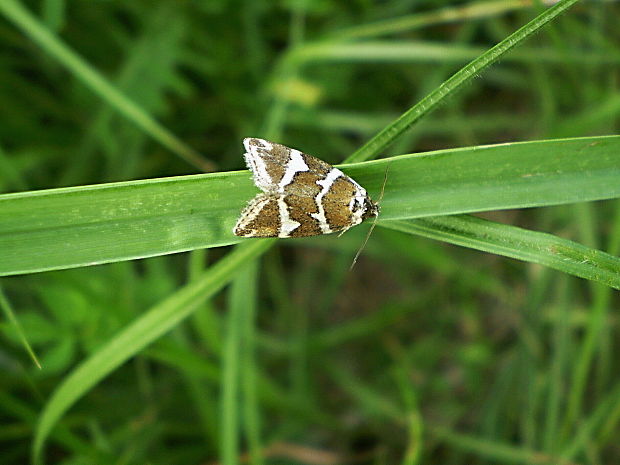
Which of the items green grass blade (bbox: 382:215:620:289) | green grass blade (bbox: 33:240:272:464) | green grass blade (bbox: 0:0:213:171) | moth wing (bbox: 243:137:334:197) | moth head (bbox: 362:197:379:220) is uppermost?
green grass blade (bbox: 0:0:213:171)

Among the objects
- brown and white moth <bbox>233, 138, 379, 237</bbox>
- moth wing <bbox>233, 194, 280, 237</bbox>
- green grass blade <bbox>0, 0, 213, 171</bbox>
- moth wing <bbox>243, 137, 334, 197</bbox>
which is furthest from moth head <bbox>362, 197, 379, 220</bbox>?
green grass blade <bbox>0, 0, 213, 171</bbox>

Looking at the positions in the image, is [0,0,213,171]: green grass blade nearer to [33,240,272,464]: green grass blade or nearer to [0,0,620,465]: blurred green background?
[0,0,620,465]: blurred green background

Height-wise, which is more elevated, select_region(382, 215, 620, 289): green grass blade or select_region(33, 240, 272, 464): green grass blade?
select_region(33, 240, 272, 464): green grass blade

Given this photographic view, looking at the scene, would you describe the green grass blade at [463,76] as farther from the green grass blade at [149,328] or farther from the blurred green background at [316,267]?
the blurred green background at [316,267]

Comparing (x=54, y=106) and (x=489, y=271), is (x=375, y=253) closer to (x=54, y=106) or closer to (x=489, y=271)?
(x=489, y=271)

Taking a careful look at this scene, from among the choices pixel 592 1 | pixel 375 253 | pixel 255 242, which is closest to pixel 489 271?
pixel 375 253

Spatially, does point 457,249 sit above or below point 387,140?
above

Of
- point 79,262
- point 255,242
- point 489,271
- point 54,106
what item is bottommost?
point 79,262

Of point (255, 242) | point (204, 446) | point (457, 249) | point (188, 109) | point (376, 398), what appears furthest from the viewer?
point (457, 249)
